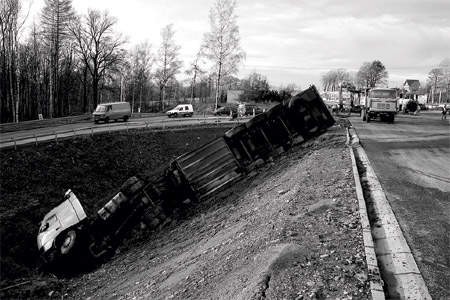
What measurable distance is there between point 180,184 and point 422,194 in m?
8.23

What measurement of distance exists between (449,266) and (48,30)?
44.0 m

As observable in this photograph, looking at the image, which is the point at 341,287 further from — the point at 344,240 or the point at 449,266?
the point at 449,266

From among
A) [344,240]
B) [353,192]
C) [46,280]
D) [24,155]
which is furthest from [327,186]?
[24,155]

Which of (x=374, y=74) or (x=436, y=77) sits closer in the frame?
(x=374, y=74)

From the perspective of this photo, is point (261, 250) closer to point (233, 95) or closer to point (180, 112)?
point (180, 112)

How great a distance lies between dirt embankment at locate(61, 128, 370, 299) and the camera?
5.09 metres

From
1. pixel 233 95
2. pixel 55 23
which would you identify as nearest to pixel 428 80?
pixel 233 95

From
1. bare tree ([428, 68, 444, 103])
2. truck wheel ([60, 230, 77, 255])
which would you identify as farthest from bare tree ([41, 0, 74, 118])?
bare tree ([428, 68, 444, 103])

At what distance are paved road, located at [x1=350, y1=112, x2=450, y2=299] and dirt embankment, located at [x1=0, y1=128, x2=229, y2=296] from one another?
905cm

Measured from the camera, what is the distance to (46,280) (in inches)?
410

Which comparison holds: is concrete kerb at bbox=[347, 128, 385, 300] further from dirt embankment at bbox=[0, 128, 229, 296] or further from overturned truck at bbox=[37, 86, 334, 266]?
dirt embankment at bbox=[0, 128, 229, 296]

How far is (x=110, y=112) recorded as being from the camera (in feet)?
107

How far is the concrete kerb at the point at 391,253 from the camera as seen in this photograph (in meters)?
4.84

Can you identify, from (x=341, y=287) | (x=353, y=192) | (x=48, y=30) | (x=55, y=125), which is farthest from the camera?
(x=48, y=30)
